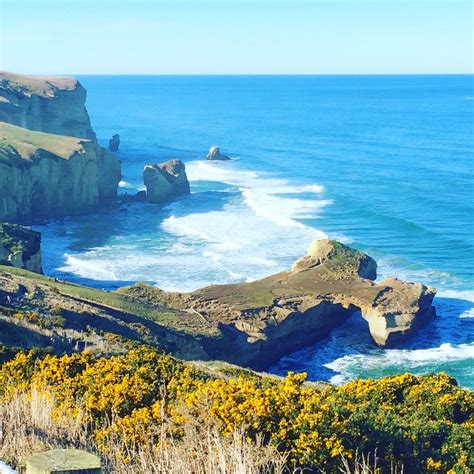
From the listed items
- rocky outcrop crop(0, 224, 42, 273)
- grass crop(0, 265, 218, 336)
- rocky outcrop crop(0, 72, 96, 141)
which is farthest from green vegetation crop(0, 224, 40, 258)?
rocky outcrop crop(0, 72, 96, 141)

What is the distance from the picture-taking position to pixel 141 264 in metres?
63.0

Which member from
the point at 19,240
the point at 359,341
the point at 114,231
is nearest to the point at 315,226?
the point at 114,231

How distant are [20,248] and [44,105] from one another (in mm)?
55098

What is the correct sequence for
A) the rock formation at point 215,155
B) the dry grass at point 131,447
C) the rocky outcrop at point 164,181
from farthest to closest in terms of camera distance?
the rock formation at point 215,155, the rocky outcrop at point 164,181, the dry grass at point 131,447

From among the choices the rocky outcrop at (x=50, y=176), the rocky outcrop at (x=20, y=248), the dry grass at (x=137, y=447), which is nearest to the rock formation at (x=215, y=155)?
the rocky outcrop at (x=50, y=176)

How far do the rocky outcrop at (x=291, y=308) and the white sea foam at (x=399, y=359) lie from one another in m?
1.35

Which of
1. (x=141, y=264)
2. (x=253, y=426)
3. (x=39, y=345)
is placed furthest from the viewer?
(x=141, y=264)

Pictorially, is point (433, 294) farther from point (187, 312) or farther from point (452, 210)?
point (452, 210)

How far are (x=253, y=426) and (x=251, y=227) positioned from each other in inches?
2385

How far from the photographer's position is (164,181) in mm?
87000

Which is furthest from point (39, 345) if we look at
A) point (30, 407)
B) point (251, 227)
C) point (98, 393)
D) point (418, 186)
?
point (418, 186)

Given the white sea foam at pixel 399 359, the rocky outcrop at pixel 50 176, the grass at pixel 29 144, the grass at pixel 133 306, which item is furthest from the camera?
the grass at pixel 29 144

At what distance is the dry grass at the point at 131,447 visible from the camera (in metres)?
11.3

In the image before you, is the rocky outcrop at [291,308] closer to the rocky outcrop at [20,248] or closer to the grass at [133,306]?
the grass at [133,306]
